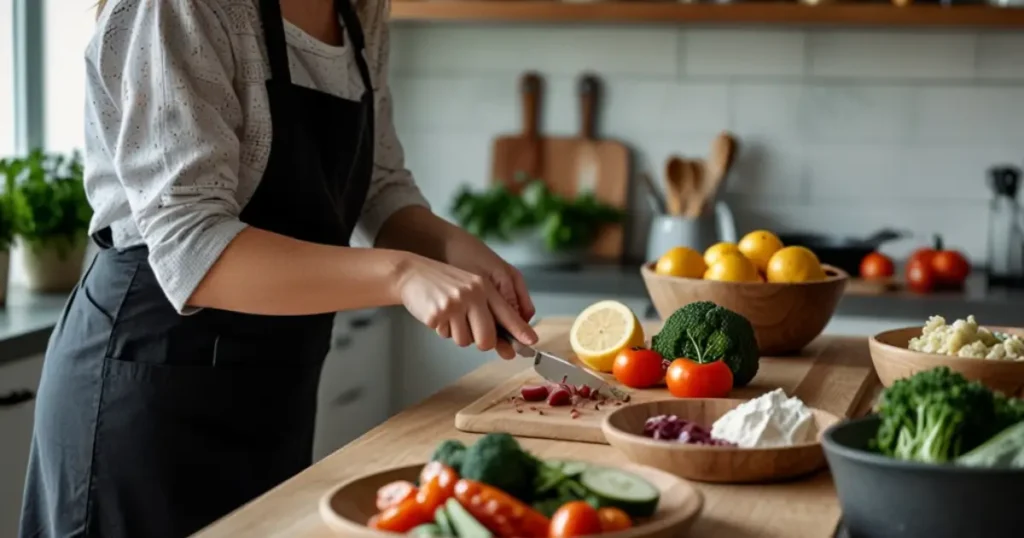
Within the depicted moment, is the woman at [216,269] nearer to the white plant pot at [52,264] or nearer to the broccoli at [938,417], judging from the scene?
the broccoli at [938,417]

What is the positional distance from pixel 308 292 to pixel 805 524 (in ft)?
2.23

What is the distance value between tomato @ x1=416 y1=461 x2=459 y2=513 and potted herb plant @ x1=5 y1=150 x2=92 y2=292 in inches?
80.4

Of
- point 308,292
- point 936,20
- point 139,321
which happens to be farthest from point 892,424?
point 936,20

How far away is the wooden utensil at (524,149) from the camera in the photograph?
3873mm

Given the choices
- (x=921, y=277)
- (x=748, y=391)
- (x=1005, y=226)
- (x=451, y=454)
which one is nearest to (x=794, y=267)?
(x=748, y=391)

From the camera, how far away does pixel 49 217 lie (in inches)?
118

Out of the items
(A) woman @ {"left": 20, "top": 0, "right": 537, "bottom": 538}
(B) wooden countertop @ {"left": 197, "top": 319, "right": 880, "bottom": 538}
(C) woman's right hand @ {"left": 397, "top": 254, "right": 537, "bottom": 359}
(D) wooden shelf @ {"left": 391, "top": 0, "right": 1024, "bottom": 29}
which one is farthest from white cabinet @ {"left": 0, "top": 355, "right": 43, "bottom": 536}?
(D) wooden shelf @ {"left": 391, "top": 0, "right": 1024, "bottom": 29}

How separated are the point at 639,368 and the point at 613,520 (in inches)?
26.9

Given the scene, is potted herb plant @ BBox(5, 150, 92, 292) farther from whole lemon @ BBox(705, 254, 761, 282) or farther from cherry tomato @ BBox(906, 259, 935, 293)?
cherry tomato @ BBox(906, 259, 935, 293)

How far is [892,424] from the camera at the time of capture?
1180mm

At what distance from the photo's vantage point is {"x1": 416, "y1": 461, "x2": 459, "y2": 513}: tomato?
111 cm

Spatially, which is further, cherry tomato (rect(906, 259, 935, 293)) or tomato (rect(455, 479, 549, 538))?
cherry tomato (rect(906, 259, 935, 293))

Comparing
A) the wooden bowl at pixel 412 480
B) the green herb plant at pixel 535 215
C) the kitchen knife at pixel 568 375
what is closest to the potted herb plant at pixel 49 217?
the green herb plant at pixel 535 215

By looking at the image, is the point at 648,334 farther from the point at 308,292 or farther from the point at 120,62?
the point at 120,62
